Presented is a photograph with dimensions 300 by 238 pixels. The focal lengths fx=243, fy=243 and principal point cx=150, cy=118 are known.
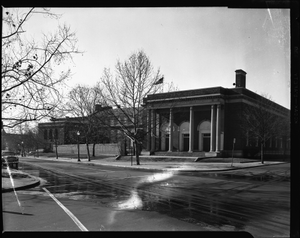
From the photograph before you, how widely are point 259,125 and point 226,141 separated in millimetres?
13506

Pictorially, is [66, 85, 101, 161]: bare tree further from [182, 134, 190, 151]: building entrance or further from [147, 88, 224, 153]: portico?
[182, 134, 190, 151]: building entrance

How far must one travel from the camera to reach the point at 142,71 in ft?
72.2

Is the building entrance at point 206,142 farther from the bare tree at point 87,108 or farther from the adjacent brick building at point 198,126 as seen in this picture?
the bare tree at point 87,108

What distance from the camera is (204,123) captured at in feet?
131

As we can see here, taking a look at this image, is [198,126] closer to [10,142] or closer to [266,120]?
[266,120]

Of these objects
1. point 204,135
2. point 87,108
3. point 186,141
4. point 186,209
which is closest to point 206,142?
point 204,135

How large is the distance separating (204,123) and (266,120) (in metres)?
22.5

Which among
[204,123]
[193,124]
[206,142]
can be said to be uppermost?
[204,123]

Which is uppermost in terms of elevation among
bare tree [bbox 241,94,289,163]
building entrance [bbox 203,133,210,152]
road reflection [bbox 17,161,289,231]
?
bare tree [bbox 241,94,289,163]

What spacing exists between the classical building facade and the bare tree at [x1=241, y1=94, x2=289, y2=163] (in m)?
5.58

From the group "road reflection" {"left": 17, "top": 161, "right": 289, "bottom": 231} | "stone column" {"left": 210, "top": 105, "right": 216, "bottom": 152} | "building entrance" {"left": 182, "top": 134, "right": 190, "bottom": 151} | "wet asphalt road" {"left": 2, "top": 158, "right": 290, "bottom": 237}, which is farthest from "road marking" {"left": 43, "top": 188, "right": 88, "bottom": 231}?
"building entrance" {"left": 182, "top": 134, "right": 190, "bottom": 151}

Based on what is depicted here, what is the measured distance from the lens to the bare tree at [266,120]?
315cm

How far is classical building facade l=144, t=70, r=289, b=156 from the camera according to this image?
111 feet

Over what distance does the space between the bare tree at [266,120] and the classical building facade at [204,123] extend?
5582 mm
